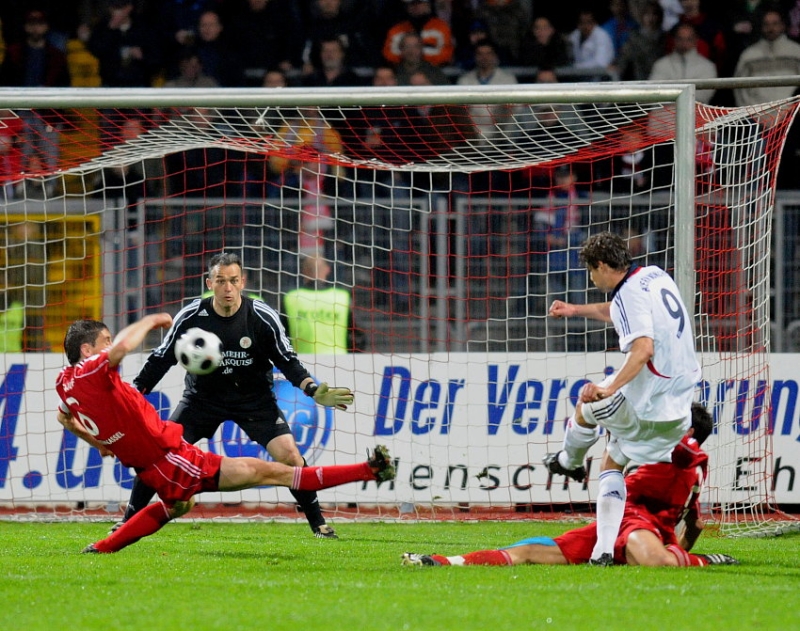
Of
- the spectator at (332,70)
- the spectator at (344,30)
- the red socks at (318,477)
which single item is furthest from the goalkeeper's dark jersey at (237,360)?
the spectator at (344,30)

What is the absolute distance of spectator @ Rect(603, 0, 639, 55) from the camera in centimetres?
1472

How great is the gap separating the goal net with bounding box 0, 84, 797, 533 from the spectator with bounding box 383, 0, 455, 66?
106 inches

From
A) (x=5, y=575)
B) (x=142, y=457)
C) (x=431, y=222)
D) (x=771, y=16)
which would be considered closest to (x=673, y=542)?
(x=142, y=457)

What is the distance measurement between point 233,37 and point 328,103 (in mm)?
7145

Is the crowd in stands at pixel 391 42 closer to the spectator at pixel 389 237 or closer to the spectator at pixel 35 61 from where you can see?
the spectator at pixel 35 61

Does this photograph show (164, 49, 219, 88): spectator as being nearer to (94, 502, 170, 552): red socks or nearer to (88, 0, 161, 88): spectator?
(88, 0, 161, 88): spectator

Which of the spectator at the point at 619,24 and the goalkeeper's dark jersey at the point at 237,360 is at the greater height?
the spectator at the point at 619,24

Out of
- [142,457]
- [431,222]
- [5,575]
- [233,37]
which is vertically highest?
[233,37]

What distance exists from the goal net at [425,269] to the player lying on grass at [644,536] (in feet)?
5.24

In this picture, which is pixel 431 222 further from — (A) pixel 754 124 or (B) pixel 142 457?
(B) pixel 142 457

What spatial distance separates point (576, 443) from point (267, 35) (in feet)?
31.9

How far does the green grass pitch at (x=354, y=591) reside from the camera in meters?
4.77

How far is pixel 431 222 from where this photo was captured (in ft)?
36.4

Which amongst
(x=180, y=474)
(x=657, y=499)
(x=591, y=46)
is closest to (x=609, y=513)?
(x=657, y=499)
